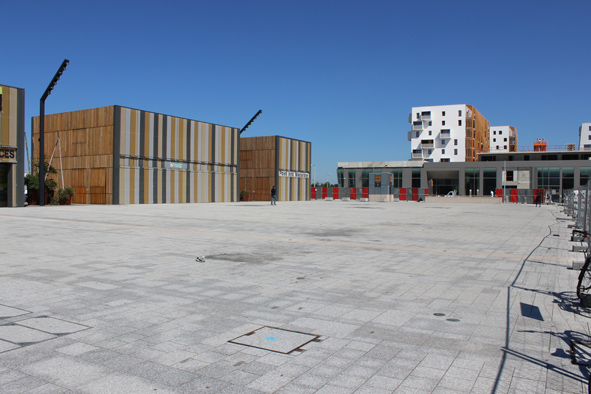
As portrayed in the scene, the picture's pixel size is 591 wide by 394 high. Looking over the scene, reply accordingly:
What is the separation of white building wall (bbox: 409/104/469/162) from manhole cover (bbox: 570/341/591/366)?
102690mm

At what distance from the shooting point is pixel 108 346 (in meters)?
4.49

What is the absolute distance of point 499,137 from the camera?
138 metres

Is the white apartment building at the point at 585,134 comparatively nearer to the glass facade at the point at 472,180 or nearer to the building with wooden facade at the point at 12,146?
the glass facade at the point at 472,180

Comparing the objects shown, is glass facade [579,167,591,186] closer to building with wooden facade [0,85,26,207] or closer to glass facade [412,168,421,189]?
glass facade [412,168,421,189]

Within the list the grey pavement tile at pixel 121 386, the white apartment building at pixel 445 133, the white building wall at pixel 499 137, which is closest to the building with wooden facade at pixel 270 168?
the grey pavement tile at pixel 121 386

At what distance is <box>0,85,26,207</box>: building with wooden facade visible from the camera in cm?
2947

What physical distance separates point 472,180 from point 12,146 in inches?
2733

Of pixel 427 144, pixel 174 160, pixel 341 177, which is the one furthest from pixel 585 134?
pixel 174 160

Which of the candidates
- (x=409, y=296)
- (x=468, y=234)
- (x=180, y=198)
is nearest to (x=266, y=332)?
(x=409, y=296)

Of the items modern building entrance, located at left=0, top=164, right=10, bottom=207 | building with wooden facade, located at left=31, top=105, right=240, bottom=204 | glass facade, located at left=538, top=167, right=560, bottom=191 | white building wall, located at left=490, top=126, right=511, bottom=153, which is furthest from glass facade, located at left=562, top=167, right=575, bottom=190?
modern building entrance, located at left=0, top=164, right=10, bottom=207

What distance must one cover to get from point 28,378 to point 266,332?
224 centimetres

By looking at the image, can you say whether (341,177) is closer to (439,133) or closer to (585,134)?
(439,133)

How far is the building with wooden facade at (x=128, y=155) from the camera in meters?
37.1

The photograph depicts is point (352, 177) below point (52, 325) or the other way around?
the other way around
